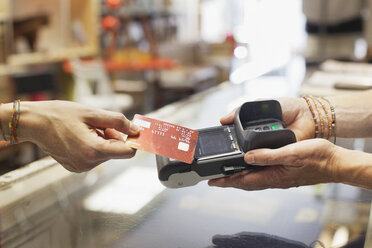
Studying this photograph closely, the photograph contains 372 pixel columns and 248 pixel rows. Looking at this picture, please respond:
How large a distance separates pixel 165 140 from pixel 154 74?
4.25 m

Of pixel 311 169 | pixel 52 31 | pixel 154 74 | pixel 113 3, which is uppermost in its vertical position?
pixel 113 3

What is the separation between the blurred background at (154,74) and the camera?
703mm

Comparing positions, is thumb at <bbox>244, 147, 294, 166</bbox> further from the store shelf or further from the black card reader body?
the store shelf

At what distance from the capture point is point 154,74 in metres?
4.88

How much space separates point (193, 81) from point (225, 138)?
12.9ft

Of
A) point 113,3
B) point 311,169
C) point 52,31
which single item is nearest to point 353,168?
point 311,169

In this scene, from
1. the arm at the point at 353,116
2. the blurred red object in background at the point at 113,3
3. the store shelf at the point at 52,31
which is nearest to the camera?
the arm at the point at 353,116

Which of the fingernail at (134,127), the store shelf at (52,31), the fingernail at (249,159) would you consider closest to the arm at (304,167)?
the fingernail at (249,159)

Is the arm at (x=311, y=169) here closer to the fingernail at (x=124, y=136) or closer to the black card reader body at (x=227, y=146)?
the black card reader body at (x=227, y=146)

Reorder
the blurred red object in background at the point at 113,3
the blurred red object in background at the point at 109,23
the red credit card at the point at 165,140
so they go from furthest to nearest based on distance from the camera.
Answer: the blurred red object in background at the point at 109,23
the blurred red object in background at the point at 113,3
the red credit card at the point at 165,140

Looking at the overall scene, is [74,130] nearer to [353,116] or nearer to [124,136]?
[124,136]

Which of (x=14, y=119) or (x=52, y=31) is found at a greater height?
(x=52, y=31)

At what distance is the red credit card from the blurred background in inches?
4.6

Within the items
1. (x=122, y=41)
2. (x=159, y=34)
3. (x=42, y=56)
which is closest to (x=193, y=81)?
(x=122, y=41)
